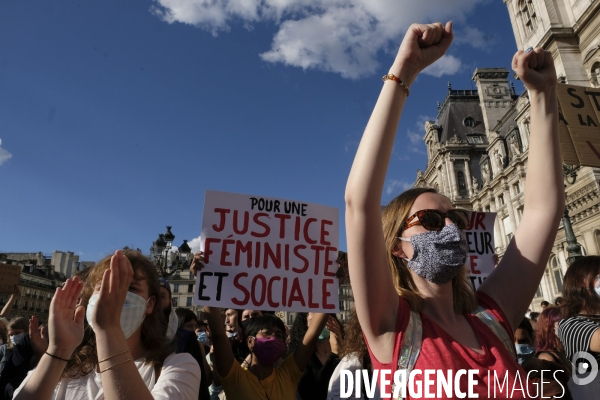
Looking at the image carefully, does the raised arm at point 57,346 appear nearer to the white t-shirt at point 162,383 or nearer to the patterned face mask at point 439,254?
the white t-shirt at point 162,383

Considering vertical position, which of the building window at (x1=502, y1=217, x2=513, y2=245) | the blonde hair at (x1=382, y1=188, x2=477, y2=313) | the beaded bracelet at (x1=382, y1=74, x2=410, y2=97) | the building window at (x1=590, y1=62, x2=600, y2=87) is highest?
the building window at (x1=590, y1=62, x2=600, y2=87)

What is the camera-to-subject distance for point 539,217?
191cm

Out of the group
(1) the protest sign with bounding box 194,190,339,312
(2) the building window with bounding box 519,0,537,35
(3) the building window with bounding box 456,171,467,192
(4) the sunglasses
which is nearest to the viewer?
(4) the sunglasses

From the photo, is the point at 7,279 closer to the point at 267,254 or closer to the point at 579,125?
the point at 267,254

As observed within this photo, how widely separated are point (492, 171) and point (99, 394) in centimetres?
4023

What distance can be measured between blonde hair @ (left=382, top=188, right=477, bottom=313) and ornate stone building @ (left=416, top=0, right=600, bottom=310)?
34.2ft

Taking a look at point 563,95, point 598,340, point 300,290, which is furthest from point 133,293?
point 563,95

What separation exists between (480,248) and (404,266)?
368 centimetres

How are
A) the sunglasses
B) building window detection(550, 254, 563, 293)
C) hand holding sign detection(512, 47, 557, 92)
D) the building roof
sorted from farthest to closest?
the building roof, building window detection(550, 254, 563, 293), hand holding sign detection(512, 47, 557, 92), the sunglasses

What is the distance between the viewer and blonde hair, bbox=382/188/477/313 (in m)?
1.81

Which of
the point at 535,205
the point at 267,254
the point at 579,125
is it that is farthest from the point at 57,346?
the point at 579,125

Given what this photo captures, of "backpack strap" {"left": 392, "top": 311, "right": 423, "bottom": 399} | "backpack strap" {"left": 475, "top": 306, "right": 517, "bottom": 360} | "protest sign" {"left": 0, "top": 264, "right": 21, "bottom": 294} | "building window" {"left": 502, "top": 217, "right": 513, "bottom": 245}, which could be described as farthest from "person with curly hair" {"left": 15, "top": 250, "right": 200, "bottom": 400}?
"building window" {"left": 502, "top": 217, "right": 513, "bottom": 245}

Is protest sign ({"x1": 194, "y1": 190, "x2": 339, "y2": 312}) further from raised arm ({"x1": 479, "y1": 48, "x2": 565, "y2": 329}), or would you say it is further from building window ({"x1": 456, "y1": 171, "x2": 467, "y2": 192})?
building window ({"x1": 456, "y1": 171, "x2": 467, "y2": 192})

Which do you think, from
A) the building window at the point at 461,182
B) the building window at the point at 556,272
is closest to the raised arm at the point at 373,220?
the building window at the point at 556,272
